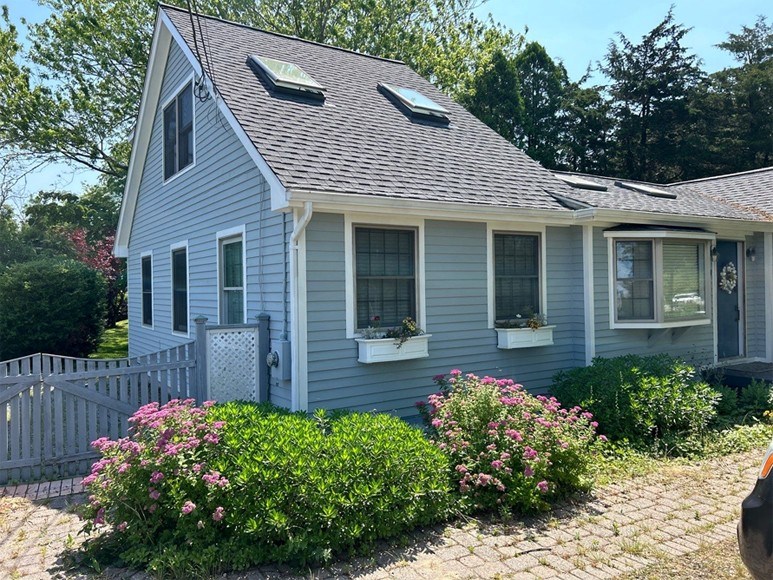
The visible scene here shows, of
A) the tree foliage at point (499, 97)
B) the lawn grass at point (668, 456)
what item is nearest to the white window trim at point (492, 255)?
the lawn grass at point (668, 456)

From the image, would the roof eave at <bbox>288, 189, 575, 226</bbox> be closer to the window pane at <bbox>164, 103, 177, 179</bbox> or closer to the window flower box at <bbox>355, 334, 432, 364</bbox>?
the window flower box at <bbox>355, 334, 432, 364</bbox>

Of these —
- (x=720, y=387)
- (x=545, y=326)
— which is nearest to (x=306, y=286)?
(x=545, y=326)

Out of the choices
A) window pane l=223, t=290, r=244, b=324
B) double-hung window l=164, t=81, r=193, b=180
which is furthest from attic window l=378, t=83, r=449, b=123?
window pane l=223, t=290, r=244, b=324

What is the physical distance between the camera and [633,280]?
8492 millimetres

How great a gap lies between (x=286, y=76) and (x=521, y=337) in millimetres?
5069

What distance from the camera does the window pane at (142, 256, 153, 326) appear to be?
1172 cm

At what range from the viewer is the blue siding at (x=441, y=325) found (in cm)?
628

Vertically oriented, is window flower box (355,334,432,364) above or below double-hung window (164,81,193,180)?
below

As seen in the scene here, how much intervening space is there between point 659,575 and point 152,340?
10.2 metres

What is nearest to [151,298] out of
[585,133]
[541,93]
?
[541,93]

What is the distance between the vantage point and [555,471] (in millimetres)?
4816

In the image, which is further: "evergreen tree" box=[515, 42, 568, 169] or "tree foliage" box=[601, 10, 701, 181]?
"tree foliage" box=[601, 10, 701, 181]

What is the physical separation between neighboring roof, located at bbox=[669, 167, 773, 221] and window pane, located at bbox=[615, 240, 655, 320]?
355 cm

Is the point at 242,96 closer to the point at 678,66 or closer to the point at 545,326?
the point at 545,326
